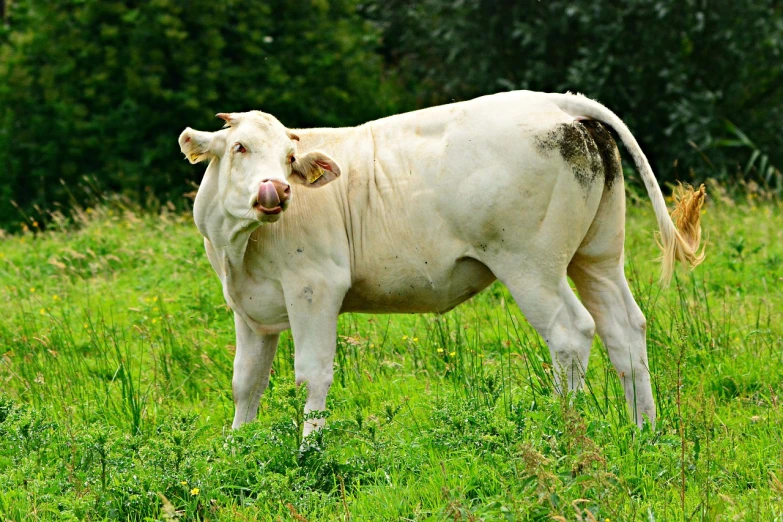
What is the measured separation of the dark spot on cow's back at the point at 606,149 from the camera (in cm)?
520

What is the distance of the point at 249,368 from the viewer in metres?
5.62

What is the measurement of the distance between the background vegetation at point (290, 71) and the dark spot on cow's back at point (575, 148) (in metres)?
8.83

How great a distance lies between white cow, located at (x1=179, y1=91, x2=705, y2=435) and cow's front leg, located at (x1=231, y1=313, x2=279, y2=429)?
2.1 inches

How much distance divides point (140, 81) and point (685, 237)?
9.79 m

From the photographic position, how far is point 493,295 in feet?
26.5

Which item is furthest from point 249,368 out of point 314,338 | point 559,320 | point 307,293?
point 559,320

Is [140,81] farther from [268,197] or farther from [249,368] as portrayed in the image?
[268,197]

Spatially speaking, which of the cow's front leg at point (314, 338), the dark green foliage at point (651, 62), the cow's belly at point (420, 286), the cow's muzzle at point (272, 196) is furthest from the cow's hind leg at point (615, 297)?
the dark green foliage at point (651, 62)

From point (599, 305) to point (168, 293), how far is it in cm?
444

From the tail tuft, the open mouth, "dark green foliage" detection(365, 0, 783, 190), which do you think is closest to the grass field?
the tail tuft

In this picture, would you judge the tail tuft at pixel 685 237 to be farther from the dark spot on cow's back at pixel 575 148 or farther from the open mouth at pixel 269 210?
the open mouth at pixel 269 210

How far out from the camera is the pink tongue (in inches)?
186

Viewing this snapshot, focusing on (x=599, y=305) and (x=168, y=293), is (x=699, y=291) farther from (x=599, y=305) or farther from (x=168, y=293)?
(x=168, y=293)

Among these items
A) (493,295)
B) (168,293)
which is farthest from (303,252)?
(168,293)
